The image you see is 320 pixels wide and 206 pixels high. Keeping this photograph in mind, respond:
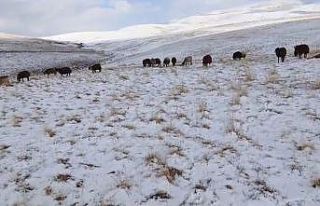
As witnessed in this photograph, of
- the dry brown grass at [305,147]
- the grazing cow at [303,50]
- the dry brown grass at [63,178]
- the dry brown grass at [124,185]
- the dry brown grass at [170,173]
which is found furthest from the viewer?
the grazing cow at [303,50]

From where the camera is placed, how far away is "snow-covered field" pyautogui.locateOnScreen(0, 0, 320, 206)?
7.84 metres

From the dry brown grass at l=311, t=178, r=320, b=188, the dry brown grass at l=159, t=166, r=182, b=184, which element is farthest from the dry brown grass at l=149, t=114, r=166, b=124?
the dry brown grass at l=311, t=178, r=320, b=188

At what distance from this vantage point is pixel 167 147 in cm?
975

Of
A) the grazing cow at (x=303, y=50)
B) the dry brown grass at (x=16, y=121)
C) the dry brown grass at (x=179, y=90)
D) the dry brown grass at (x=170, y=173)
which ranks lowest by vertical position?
the dry brown grass at (x=170, y=173)

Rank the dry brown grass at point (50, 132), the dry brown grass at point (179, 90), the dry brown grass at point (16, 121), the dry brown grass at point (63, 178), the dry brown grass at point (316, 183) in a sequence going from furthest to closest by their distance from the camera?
the dry brown grass at point (179, 90) → the dry brown grass at point (16, 121) → the dry brown grass at point (50, 132) → the dry brown grass at point (63, 178) → the dry brown grass at point (316, 183)

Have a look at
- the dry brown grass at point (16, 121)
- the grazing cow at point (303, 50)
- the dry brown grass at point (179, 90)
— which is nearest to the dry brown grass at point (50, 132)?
the dry brown grass at point (16, 121)

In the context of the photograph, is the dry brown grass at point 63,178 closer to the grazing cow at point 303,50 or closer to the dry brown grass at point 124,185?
the dry brown grass at point 124,185

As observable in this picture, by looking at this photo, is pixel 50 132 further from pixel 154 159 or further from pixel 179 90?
pixel 179 90

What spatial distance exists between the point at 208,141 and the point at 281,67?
481 inches

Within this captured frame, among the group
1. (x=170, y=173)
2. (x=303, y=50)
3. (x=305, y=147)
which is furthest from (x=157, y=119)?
(x=303, y=50)

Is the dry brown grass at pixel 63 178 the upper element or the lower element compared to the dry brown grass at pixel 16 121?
lower

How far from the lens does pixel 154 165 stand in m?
8.80

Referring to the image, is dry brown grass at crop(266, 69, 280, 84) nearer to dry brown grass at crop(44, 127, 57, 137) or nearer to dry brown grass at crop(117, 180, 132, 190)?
dry brown grass at crop(44, 127, 57, 137)

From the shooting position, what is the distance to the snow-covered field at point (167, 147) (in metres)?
7.84
